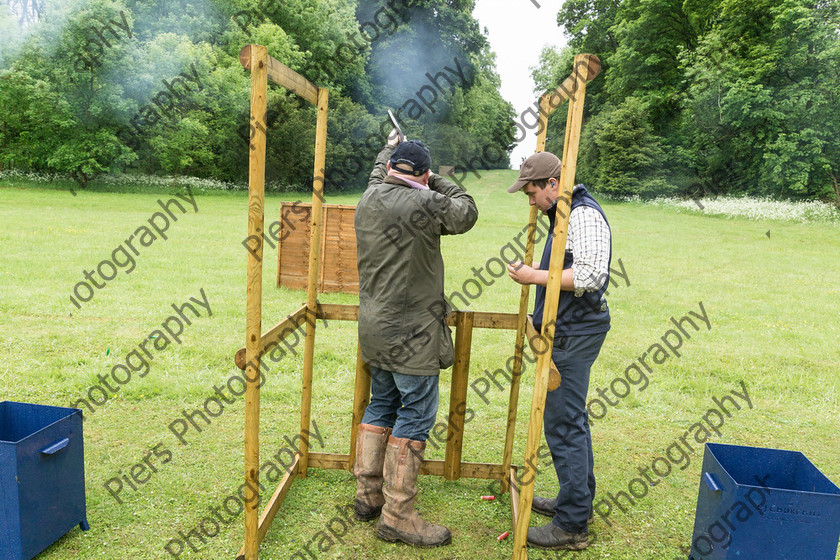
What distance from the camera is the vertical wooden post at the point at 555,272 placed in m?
2.37

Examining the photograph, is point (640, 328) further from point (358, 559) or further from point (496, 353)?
point (358, 559)

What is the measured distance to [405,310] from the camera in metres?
3.17

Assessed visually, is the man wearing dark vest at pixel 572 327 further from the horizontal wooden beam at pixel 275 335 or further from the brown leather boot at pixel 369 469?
the horizontal wooden beam at pixel 275 335

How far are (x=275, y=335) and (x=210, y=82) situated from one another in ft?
88.9

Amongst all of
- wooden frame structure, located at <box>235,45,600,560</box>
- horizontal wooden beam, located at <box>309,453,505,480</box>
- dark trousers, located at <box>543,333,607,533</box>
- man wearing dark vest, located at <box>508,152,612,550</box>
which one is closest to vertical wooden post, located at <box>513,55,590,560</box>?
wooden frame structure, located at <box>235,45,600,560</box>

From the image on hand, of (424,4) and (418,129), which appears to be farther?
(424,4)

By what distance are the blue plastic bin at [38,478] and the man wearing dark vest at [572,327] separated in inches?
97.5

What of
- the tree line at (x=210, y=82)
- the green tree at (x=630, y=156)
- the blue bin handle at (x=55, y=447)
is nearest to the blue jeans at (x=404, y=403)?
the blue bin handle at (x=55, y=447)

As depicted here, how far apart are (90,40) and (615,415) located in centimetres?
2507

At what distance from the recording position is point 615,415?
17.9 ft

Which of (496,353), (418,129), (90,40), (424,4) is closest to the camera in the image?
(496,353)

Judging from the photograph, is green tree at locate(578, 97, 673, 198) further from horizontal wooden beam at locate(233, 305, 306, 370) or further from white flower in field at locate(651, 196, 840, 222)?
horizontal wooden beam at locate(233, 305, 306, 370)

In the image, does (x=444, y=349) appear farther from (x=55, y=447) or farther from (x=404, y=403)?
(x=55, y=447)

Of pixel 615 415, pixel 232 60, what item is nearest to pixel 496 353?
pixel 615 415
